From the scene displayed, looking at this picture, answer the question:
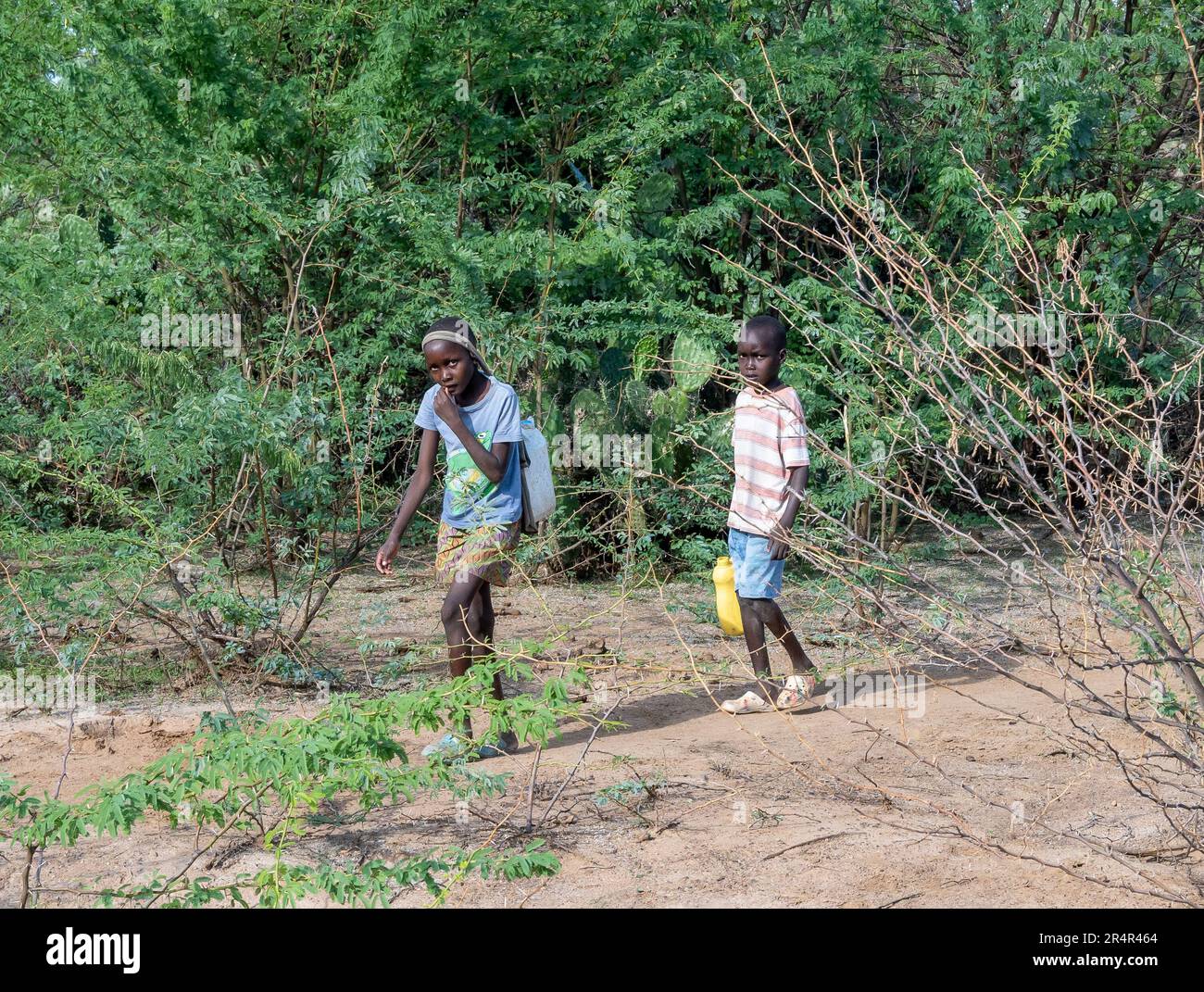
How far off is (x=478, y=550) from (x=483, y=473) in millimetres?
295

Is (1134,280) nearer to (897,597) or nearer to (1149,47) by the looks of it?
(1149,47)

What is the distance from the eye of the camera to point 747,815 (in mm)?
4461

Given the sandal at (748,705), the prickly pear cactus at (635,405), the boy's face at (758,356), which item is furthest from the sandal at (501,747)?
the prickly pear cactus at (635,405)

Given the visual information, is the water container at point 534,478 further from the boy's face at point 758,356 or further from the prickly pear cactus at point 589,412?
the prickly pear cactus at point 589,412

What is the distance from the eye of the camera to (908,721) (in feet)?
18.4

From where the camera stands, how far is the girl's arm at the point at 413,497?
17.3 feet

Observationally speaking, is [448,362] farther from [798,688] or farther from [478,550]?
[798,688]

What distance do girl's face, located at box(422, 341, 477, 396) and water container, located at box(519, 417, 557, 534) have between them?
348mm

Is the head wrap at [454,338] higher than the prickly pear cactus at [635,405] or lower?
higher

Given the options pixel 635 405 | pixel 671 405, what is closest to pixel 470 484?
pixel 671 405

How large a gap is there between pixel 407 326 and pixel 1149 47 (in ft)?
18.1

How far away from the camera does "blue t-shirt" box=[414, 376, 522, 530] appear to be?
16.9ft

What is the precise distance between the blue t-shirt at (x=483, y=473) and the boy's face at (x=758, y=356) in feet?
3.20

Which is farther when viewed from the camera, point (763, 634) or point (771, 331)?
point (763, 634)
